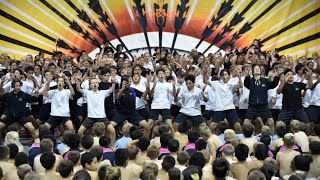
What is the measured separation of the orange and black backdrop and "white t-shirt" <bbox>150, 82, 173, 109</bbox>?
4590 millimetres

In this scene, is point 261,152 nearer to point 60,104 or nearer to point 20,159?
point 20,159

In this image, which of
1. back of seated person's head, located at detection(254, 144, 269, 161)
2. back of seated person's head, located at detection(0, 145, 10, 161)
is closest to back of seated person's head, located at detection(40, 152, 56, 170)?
back of seated person's head, located at detection(0, 145, 10, 161)

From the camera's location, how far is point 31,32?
16875mm

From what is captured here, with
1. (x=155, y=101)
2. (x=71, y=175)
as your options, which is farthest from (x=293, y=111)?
(x=71, y=175)

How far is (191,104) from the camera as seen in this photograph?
12.4 meters

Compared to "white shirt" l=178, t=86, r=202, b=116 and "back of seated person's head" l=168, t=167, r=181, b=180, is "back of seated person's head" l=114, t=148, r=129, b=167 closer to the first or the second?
"back of seated person's head" l=168, t=167, r=181, b=180

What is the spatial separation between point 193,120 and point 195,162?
448 cm

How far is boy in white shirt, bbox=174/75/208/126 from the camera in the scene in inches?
488

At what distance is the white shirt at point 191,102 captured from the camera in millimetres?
12398

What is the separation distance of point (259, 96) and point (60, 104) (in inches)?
150

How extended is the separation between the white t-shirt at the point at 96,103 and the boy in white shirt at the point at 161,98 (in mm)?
1020

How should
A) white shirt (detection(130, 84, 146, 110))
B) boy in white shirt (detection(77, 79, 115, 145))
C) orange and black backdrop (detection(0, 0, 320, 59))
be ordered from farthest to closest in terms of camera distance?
orange and black backdrop (detection(0, 0, 320, 59)), white shirt (detection(130, 84, 146, 110)), boy in white shirt (detection(77, 79, 115, 145))

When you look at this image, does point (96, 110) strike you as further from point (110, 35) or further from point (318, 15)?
point (318, 15)

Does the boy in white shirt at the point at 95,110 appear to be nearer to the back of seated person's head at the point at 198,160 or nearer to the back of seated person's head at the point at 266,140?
the back of seated person's head at the point at 266,140
